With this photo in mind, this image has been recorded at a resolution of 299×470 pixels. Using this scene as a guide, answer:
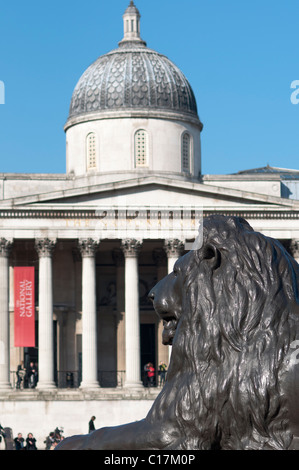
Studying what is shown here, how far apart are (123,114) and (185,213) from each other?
10743 millimetres

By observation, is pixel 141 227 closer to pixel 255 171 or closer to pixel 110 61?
pixel 110 61

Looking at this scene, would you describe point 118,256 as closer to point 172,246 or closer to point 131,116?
point 172,246

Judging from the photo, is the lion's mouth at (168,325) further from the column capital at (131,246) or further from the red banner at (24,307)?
the column capital at (131,246)

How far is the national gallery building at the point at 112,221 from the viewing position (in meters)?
64.6

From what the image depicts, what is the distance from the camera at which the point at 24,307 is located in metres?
64.2

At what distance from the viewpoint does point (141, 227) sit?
6550 cm

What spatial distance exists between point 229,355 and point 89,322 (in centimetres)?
5877

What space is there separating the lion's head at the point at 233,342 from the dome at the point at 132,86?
68.1 m

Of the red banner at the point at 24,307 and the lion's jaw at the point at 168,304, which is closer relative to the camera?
the lion's jaw at the point at 168,304

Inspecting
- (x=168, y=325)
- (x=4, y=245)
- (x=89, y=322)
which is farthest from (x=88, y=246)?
(x=168, y=325)

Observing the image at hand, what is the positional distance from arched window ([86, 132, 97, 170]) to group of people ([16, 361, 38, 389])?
13563 millimetres

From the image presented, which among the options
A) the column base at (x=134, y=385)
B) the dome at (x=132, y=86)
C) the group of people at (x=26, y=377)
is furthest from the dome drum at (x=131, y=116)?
the column base at (x=134, y=385)

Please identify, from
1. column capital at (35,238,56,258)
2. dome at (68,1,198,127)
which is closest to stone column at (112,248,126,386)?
column capital at (35,238,56,258)
